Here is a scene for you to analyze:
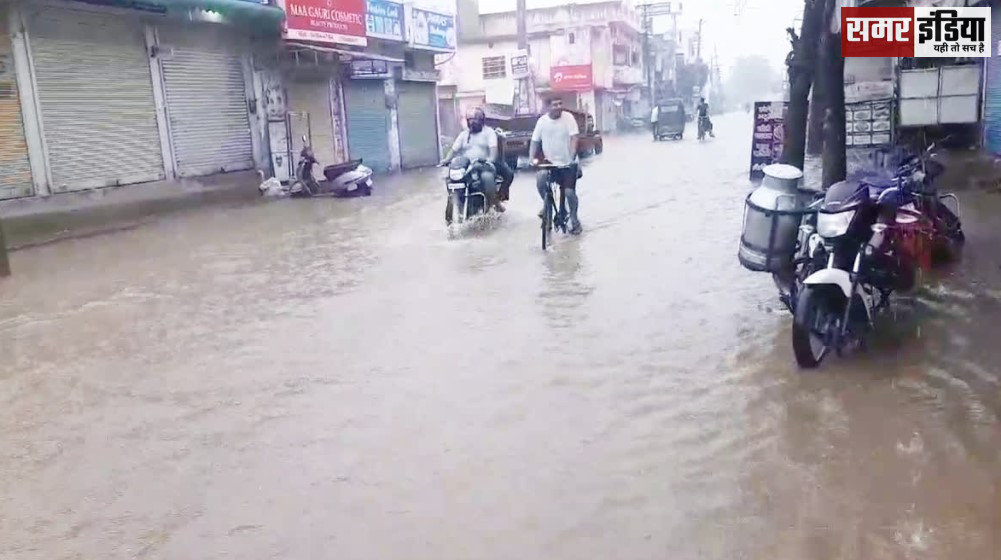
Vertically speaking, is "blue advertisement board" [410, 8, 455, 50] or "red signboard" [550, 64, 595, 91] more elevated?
"blue advertisement board" [410, 8, 455, 50]

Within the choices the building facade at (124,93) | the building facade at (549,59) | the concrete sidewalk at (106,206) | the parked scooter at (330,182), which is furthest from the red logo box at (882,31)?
the building facade at (549,59)

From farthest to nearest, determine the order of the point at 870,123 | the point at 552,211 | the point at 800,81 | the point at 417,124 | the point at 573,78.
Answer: the point at 573,78, the point at 417,124, the point at 870,123, the point at 800,81, the point at 552,211

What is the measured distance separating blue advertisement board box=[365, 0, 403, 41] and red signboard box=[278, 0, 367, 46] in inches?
20.3

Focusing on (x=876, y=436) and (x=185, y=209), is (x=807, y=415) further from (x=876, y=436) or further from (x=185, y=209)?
(x=185, y=209)

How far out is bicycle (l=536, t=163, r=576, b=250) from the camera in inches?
406

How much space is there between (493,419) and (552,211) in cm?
658

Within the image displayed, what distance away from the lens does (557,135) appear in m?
10.8

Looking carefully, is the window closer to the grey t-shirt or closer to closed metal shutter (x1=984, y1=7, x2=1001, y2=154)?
closed metal shutter (x1=984, y1=7, x2=1001, y2=154)

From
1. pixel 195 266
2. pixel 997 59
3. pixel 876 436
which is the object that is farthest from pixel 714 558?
pixel 997 59

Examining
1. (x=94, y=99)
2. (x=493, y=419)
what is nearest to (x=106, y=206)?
(x=94, y=99)

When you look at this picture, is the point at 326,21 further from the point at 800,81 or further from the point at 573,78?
the point at 573,78

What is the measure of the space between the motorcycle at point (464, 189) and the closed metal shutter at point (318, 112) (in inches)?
423

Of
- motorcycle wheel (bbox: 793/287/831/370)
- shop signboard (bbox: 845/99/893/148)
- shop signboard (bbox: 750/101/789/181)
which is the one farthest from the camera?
shop signboard (bbox: 845/99/893/148)

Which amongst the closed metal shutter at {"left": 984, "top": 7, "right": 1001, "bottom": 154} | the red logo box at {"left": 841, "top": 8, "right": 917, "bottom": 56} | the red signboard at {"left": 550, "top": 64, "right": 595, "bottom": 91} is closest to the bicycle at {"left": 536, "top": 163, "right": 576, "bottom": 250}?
the red logo box at {"left": 841, "top": 8, "right": 917, "bottom": 56}
